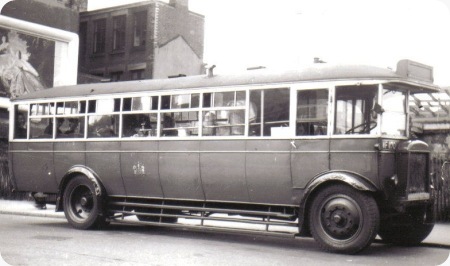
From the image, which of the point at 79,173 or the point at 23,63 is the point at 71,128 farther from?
the point at 23,63

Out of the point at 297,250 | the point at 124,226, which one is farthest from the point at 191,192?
the point at 124,226

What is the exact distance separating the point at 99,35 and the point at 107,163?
25912 mm

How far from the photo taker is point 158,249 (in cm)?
995

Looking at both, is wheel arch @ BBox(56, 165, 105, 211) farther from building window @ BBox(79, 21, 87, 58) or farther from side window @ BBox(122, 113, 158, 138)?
building window @ BBox(79, 21, 87, 58)

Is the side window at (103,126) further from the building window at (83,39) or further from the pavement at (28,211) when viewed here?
the building window at (83,39)

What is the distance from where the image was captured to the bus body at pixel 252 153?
32.1 ft

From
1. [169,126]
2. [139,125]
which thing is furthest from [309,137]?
[139,125]

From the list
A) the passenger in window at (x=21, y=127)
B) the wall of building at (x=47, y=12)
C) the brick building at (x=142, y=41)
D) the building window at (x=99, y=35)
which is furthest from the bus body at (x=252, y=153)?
the building window at (x=99, y=35)

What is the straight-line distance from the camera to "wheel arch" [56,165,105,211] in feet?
41.9

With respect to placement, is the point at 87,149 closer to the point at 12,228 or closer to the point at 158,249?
the point at 12,228

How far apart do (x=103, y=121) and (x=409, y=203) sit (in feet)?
21.5

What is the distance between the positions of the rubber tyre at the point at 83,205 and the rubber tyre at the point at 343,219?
4874mm

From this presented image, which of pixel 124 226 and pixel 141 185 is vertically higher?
pixel 141 185

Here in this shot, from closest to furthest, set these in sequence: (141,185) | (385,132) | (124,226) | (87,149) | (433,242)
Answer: (385,132)
(433,242)
(141,185)
(87,149)
(124,226)
